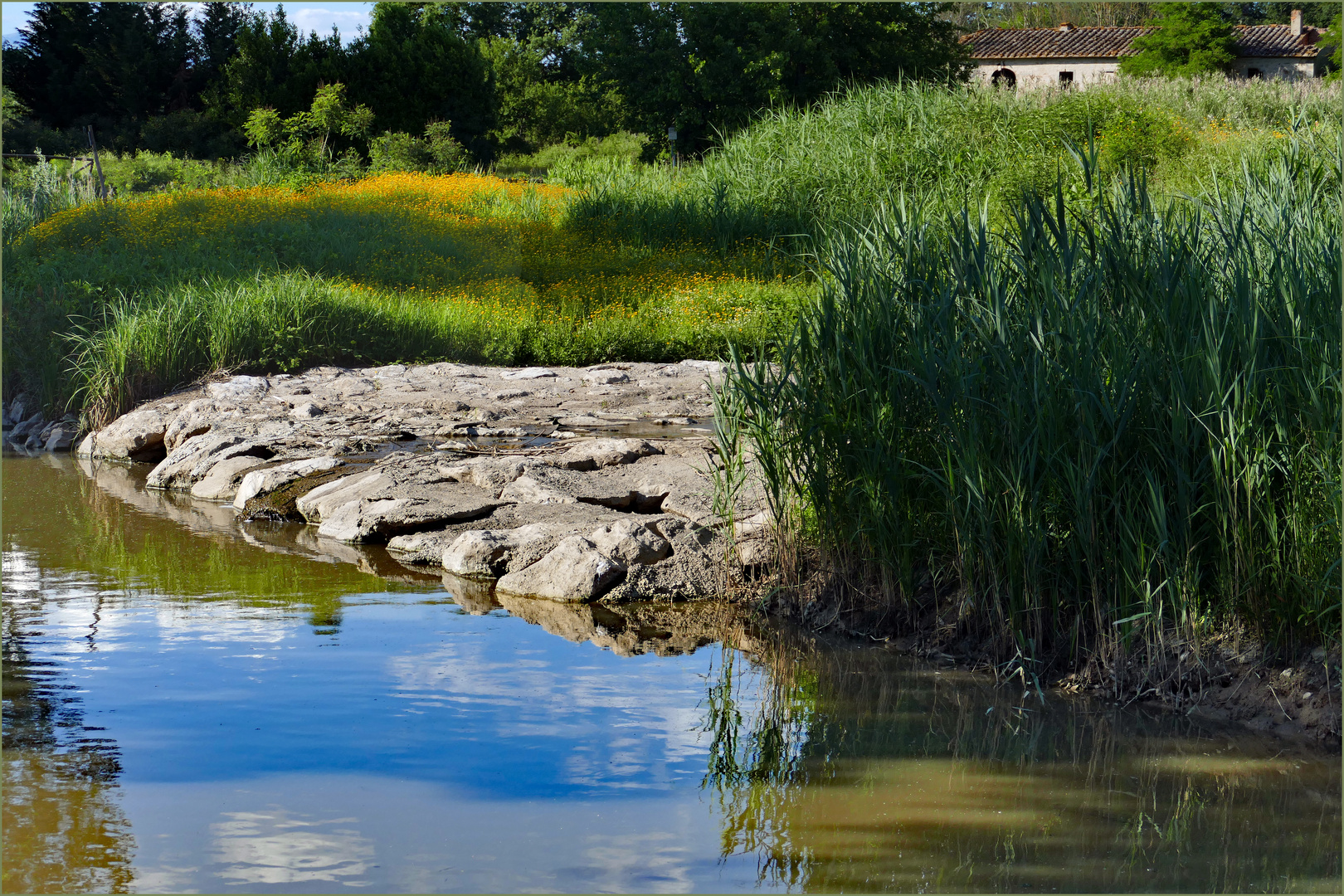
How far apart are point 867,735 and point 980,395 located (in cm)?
142

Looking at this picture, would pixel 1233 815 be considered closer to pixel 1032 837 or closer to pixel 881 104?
pixel 1032 837

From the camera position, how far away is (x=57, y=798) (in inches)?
133

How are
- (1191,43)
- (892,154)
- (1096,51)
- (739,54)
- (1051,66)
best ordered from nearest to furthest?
(892,154)
(739,54)
(1191,43)
(1096,51)
(1051,66)

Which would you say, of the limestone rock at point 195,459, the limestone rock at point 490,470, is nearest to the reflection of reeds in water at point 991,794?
the limestone rock at point 490,470

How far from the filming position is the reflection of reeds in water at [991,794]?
119 inches

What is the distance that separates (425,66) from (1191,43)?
A: 81.4ft

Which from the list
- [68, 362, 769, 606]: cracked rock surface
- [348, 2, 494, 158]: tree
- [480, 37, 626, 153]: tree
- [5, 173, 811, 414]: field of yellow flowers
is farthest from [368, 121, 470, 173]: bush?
[68, 362, 769, 606]: cracked rock surface

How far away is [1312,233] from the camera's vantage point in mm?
4422

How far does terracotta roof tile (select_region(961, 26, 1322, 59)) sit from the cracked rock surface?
1301 inches

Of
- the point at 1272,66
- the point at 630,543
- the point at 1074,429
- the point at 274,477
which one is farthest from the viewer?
the point at 1272,66

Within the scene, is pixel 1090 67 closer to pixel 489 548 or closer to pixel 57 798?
pixel 489 548

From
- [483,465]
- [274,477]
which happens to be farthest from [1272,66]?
[274,477]

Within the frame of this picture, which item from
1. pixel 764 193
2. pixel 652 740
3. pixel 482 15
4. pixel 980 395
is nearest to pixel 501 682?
pixel 652 740

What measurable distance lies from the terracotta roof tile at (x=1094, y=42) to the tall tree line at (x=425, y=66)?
14.3 m
